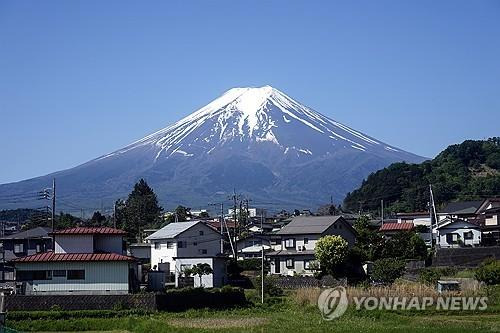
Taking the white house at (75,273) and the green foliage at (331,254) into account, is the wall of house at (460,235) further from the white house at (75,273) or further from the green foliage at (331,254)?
the white house at (75,273)

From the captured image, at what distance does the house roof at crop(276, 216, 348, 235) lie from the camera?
39.8 meters

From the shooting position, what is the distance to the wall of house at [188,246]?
4009cm

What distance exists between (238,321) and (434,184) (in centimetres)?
4638

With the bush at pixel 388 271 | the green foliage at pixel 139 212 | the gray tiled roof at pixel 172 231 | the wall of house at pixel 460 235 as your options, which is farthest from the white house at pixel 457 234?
the green foliage at pixel 139 212

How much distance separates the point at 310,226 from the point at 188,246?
19.6ft

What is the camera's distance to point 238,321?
23000 mm

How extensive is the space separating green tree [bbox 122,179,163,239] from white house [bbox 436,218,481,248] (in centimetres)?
2254

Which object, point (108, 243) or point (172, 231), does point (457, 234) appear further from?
point (108, 243)

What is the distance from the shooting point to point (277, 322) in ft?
72.4

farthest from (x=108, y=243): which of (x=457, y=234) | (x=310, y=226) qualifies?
(x=457, y=234)

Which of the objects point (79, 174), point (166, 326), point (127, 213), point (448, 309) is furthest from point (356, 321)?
point (79, 174)

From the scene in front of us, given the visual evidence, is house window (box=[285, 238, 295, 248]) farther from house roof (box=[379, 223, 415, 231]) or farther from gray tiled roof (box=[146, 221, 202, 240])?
house roof (box=[379, 223, 415, 231])

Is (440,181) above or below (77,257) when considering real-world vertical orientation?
above

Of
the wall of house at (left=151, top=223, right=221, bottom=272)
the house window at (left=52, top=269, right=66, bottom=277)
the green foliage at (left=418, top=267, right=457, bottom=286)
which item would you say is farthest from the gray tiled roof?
the green foliage at (left=418, top=267, right=457, bottom=286)
